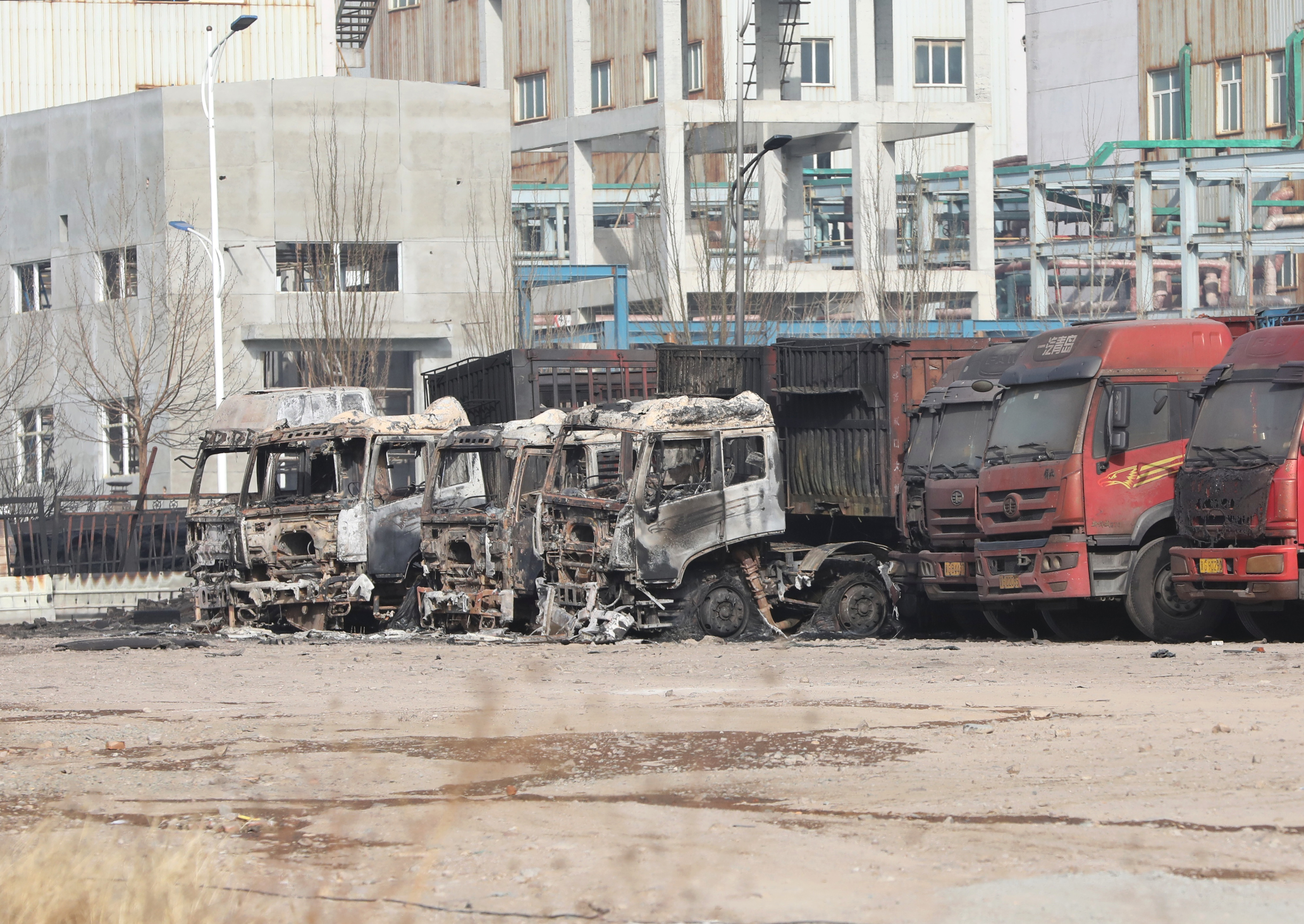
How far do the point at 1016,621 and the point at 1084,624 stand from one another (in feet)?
2.68

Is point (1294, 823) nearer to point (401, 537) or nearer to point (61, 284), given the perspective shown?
point (401, 537)

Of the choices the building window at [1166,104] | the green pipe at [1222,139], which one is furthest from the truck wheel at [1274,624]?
the building window at [1166,104]

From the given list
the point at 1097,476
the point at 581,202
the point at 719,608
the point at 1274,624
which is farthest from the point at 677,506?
the point at 581,202

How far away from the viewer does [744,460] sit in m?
17.6

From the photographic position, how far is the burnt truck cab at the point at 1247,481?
1471 centimetres

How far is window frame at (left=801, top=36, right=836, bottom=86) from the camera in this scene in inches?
2422

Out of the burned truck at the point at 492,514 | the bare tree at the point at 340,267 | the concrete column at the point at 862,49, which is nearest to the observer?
the burned truck at the point at 492,514

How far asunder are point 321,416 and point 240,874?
14845mm

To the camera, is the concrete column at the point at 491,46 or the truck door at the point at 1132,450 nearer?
the truck door at the point at 1132,450

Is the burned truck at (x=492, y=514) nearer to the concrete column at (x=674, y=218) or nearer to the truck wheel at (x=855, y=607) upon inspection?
the truck wheel at (x=855, y=607)

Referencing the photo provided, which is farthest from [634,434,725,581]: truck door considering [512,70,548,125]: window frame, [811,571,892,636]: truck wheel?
[512,70,548,125]: window frame

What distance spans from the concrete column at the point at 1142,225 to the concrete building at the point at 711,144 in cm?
445

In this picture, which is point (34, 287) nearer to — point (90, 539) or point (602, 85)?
point (90, 539)

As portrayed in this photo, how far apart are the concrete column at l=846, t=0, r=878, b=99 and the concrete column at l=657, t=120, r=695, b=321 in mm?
4757
